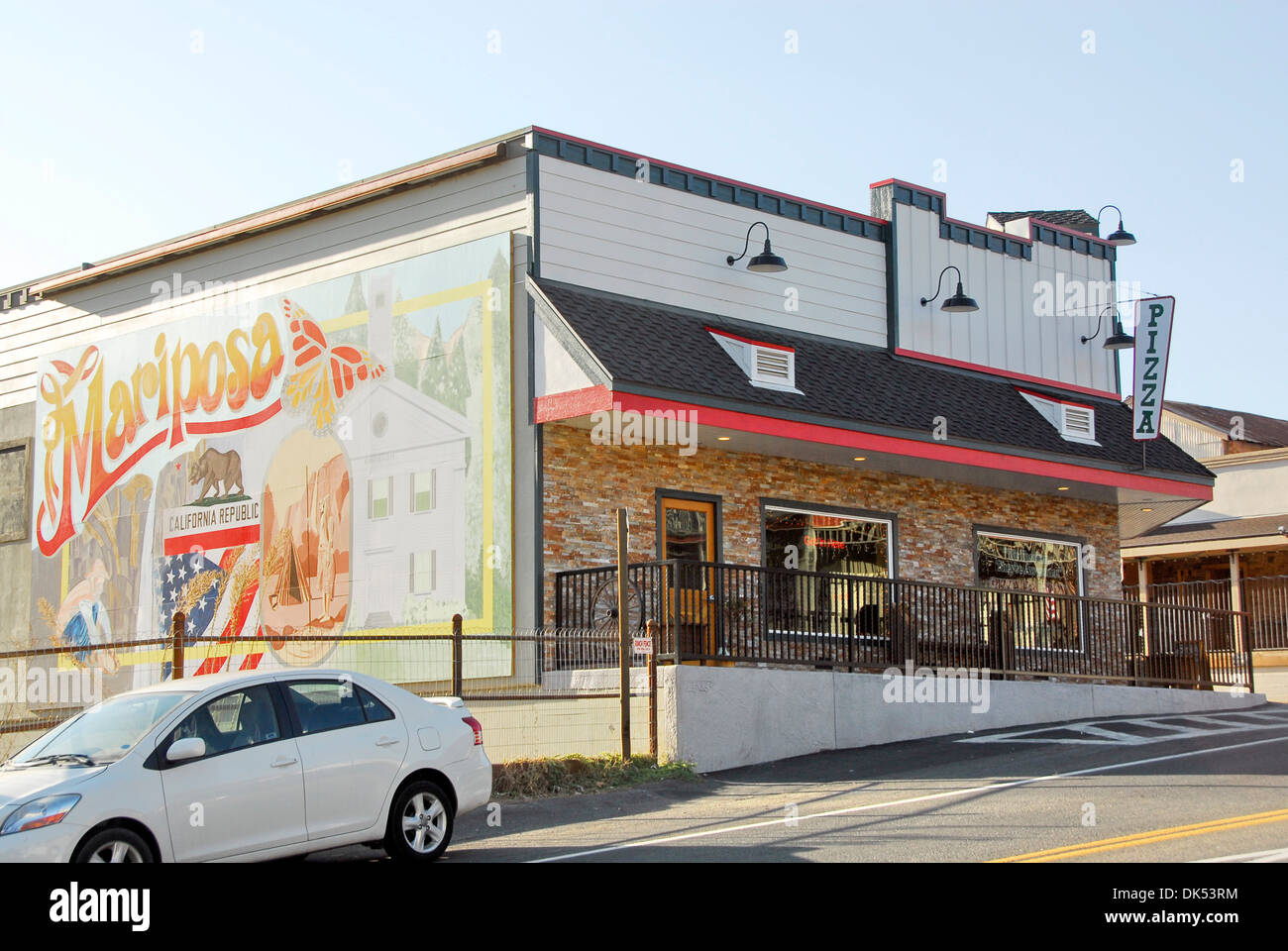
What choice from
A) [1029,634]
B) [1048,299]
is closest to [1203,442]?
[1048,299]

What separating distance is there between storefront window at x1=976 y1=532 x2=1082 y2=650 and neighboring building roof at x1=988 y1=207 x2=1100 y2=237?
6.63 m

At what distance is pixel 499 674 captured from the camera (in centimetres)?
1791

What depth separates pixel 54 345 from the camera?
83.8ft

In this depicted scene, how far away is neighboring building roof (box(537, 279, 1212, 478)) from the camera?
59.2 ft

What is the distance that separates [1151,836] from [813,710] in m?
7.61

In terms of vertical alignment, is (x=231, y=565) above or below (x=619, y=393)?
below

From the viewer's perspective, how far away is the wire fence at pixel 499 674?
1584cm

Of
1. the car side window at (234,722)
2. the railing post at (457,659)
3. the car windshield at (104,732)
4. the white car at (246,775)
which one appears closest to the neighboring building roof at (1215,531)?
the railing post at (457,659)

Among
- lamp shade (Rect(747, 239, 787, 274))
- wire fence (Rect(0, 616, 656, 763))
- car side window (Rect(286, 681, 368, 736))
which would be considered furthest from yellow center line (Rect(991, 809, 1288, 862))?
lamp shade (Rect(747, 239, 787, 274))

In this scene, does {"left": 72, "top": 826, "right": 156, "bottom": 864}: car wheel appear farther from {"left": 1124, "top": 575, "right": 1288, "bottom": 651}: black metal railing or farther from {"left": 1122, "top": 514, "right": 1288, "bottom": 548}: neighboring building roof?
{"left": 1122, "top": 514, "right": 1288, "bottom": 548}: neighboring building roof

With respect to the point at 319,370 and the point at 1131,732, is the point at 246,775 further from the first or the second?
the point at 1131,732

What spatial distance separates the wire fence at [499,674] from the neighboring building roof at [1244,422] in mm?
32280

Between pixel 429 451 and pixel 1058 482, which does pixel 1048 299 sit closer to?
pixel 1058 482

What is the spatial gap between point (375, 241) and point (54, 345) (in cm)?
803
